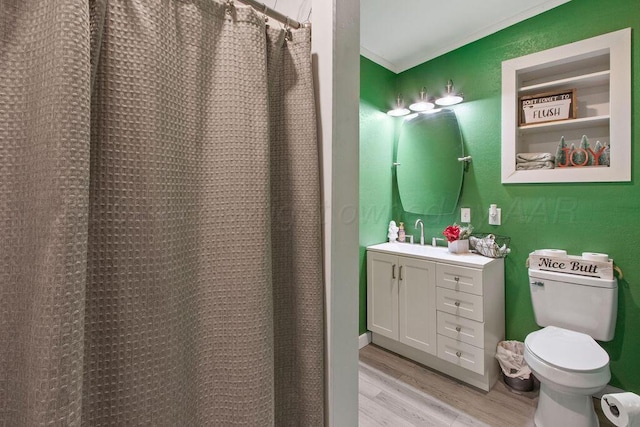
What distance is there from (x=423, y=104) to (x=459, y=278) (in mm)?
1546

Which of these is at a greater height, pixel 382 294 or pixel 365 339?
pixel 382 294

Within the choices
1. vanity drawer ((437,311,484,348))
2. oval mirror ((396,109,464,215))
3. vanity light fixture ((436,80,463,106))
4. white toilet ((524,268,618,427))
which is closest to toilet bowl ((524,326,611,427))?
white toilet ((524,268,618,427))

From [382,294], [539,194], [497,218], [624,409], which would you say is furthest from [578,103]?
[382,294]

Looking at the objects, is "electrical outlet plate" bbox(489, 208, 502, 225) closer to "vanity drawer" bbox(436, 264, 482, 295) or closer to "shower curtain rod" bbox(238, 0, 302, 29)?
"vanity drawer" bbox(436, 264, 482, 295)

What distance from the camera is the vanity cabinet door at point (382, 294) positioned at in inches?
88.7

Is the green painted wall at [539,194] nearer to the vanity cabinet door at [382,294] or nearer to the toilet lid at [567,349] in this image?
the toilet lid at [567,349]

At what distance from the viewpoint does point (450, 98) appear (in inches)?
89.6

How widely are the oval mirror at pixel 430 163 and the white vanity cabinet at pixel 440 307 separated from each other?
0.45m

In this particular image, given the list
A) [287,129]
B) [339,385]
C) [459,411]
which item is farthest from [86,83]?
[459,411]

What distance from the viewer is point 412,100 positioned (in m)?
2.67

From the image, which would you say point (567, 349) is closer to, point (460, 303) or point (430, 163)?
point (460, 303)

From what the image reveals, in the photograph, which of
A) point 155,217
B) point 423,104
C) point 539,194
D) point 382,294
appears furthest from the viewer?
point 423,104

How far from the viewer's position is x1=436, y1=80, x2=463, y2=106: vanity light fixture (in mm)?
2270

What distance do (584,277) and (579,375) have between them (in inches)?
24.8
